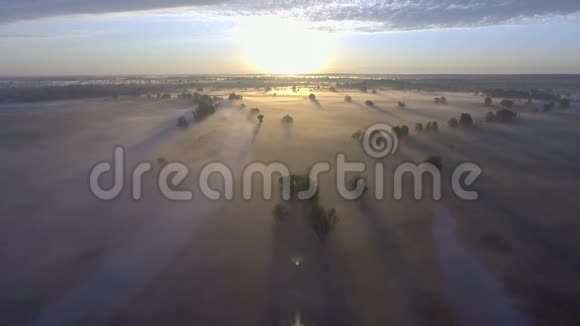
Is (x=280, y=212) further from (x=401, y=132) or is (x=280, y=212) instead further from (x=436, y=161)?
(x=401, y=132)

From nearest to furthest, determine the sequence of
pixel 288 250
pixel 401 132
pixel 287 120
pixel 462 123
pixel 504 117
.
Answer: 1. pixel 288 250
2. pixel 401 132
3. pixel 462 123
4. pixel 287 120
5. pixel 504 117

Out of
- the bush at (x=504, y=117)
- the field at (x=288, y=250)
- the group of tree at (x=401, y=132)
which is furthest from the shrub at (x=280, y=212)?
the bush at (x=504, y=117)

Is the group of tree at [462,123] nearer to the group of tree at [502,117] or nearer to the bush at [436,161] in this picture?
the group of tree at [502,117]

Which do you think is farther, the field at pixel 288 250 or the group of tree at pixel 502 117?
the group of tree at pixel 502 117

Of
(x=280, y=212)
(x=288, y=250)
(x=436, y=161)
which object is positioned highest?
(x=436, y=161)

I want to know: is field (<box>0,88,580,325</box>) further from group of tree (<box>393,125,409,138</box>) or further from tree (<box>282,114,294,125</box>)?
tree (<box>282,114,294,125</box>)

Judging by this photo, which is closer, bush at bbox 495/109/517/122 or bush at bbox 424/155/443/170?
bush at bbox 424/155/443/170

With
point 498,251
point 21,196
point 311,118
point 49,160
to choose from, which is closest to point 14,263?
point 21,196

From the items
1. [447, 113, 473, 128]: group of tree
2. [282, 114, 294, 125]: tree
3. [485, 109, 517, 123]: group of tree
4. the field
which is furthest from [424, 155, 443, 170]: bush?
[485, 109, 517, 123]: group of tree

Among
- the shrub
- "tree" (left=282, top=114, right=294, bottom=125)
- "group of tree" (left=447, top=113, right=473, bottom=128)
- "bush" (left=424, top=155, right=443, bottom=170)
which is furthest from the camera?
"tree" (left=282, top=114, right=294, bottom=125)

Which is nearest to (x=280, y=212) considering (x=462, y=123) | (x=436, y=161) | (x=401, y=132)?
(x=436, y=161)
